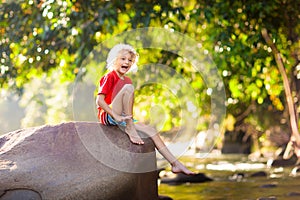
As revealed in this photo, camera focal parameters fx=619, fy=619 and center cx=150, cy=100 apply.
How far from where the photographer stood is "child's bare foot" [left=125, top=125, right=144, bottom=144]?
20.9 ft

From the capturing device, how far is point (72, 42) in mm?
12062

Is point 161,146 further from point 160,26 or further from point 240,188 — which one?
point 160,26

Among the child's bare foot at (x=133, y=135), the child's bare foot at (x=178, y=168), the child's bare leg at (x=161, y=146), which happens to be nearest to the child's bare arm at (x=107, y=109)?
the child's bare foot at (x=133, y=135)

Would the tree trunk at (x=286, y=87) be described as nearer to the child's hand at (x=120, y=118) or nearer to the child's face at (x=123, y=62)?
the child's face at (x=123, y=62)

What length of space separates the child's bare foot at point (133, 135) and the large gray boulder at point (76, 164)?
6 centimetres

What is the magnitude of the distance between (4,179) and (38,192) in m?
0.35

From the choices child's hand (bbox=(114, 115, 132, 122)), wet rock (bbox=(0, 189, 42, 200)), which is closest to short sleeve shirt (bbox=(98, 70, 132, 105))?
child's hand (bbox=(114, 115, 132, 122))

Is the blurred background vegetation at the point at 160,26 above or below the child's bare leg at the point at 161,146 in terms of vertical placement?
above

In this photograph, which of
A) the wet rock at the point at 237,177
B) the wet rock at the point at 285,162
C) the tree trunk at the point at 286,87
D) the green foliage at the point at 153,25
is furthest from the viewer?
the wet rock at the point at 285,162

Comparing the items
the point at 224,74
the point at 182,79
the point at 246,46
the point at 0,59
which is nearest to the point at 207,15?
the point at 246,46

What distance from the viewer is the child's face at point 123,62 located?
6.59 meters

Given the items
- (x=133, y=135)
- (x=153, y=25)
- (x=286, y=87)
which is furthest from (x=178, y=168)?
(x=286, y=87)

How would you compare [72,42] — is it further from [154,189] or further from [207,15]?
[154,189]

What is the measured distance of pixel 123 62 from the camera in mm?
6586
